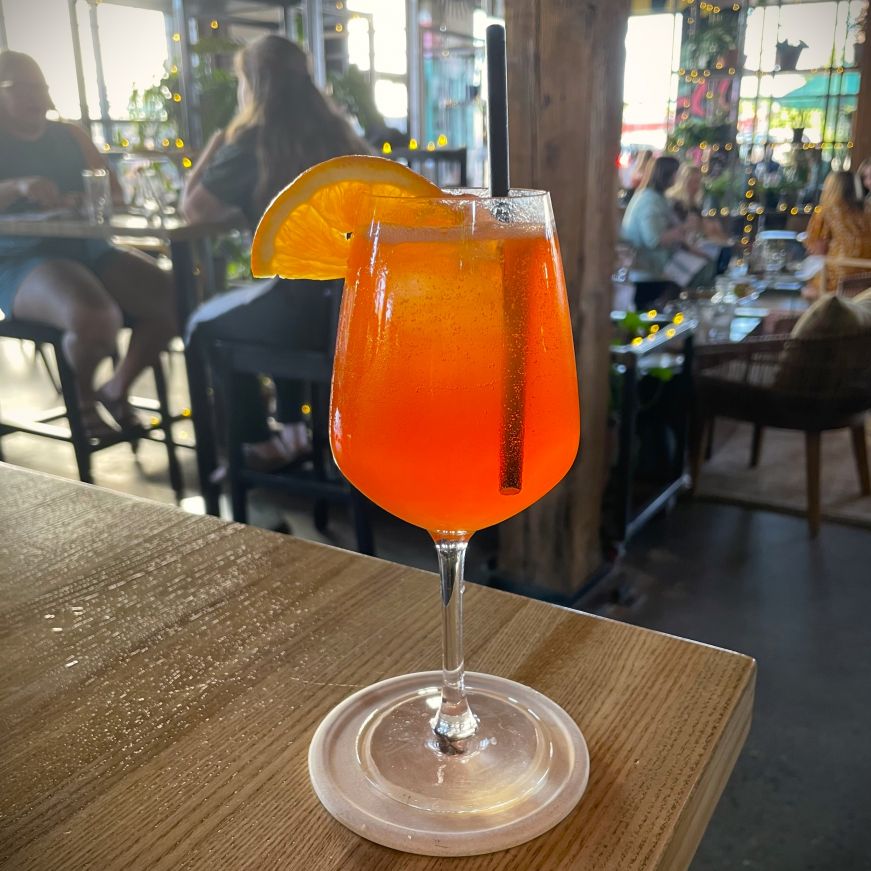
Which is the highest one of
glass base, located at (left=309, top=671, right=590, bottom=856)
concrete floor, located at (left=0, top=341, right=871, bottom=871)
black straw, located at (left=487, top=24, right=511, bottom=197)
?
black straw, located at (left=487, top=24, right=511, bottom=197)

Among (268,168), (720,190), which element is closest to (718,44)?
(720,190)

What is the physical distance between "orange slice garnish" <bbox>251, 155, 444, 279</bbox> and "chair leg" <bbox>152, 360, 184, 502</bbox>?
276cm

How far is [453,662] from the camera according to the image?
571 millimetres

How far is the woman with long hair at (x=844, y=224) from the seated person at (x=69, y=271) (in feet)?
11.7

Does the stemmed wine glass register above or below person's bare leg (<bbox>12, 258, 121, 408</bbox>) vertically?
above

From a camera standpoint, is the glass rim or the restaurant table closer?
the glass rim

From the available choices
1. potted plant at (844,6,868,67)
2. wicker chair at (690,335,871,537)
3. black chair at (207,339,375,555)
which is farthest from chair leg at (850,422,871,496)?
potted plant at (844,6,868,67)

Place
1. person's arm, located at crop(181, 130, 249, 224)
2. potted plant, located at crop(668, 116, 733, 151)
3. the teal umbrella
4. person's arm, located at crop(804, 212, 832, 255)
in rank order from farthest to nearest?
potted plant, located at crop(668, 116, 733, 151) → the teal umbrella → person's arm, located at crop(804, 212, 832, 255) → person's arm, located at crop(181, 130, 249, 224)

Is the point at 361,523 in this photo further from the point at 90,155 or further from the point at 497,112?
the point at 90,155

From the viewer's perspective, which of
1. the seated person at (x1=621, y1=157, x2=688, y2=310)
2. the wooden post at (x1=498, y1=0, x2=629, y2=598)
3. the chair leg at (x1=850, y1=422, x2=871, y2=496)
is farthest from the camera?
the seated person at (x1=621, y1=157, x2=688, y2=310)

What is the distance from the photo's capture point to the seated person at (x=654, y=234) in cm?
424

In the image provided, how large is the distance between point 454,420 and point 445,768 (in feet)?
0.75

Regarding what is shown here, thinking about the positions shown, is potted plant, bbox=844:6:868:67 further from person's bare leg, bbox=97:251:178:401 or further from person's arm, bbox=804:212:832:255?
person's bare leg, bbox=97:251:178:401

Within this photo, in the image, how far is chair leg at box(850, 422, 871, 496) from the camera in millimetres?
3242
